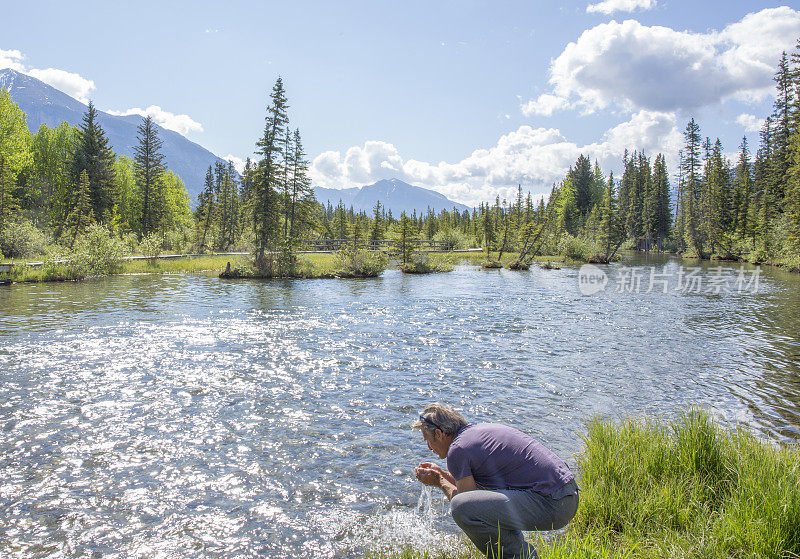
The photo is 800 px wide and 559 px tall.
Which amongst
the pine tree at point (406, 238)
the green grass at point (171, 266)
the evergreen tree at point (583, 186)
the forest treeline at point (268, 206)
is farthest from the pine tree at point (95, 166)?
the evergreen tree at point (583, 186)

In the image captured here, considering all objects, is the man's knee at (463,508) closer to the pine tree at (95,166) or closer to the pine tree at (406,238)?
the pine tree at (406,238)

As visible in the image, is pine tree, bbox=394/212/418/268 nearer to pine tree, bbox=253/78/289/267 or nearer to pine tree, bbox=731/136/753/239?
pine tree, bbox=253/78/289/267

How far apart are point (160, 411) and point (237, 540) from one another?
19.3 feet

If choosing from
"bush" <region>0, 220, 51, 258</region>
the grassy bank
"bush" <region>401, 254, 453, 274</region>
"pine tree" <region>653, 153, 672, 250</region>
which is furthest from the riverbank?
"pine tree" <region>653, 153, 672, 250</region>

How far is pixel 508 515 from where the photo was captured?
436 cm

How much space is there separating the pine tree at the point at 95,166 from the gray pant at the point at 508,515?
66.5 m

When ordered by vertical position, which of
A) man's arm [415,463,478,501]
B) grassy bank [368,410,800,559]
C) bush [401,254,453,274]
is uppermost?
bush [401,254,453,274]

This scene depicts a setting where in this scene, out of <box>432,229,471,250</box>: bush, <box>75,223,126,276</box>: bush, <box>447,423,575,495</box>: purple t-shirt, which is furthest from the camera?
<box>432,229,471,250</box>: bush

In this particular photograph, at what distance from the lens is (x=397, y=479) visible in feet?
26.2

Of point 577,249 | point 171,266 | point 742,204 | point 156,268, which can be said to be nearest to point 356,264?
point 171,266

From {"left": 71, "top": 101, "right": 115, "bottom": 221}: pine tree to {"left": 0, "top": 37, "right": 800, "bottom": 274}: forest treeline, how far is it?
5.4 inches

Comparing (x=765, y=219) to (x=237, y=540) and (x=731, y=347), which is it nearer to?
(x=731, y=347)

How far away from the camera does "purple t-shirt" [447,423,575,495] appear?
4.55 m

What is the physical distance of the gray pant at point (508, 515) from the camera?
4375 millimetres
